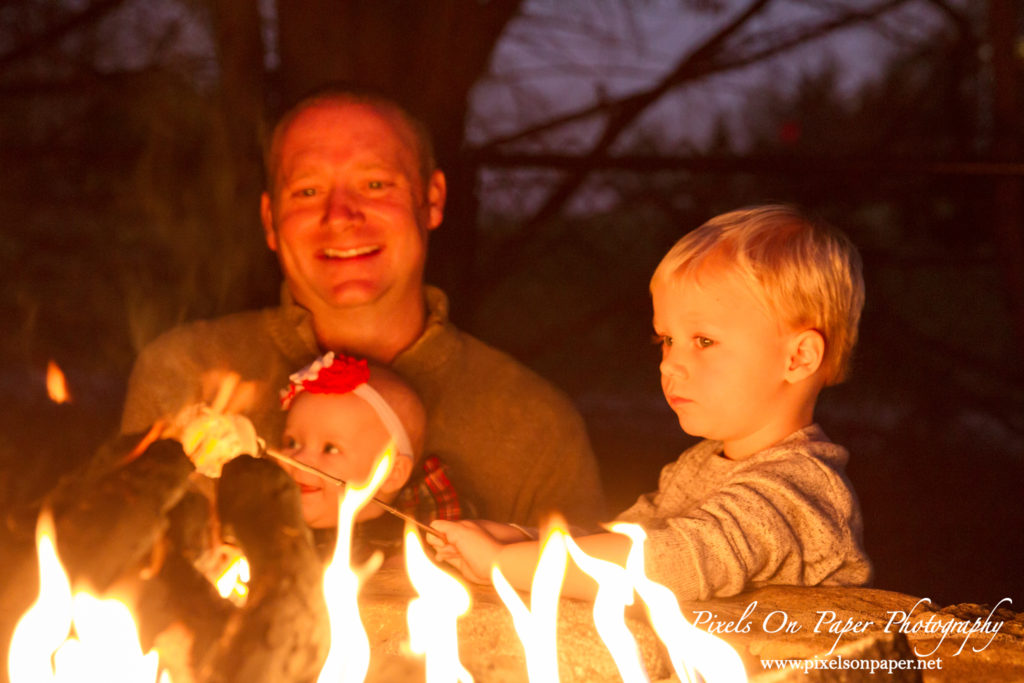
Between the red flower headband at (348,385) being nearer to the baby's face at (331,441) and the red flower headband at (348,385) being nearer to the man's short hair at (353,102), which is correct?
the baby's face at (331,441)

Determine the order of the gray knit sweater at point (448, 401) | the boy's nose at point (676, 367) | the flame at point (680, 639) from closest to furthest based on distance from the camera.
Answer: the flame at point (680, 639) < the boy's nose at point (676, 367) < the gray knit sweater at point (448, 401)

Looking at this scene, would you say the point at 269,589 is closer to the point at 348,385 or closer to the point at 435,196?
the point at 348,385

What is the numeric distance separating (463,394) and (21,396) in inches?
157

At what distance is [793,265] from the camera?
2213 mm

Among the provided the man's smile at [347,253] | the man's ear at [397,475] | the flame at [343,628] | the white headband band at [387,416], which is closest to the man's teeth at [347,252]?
the man's smile at [347,253]

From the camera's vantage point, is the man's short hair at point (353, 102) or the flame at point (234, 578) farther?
the man's short hair at point (353, 102)

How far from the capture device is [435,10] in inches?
139

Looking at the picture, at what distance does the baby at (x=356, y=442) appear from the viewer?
2512 mm

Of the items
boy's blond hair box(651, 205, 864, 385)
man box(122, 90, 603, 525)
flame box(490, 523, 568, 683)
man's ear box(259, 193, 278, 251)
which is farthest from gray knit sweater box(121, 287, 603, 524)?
flame box(490, 523, 568, 683)

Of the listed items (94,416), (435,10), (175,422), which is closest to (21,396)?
(94,416)

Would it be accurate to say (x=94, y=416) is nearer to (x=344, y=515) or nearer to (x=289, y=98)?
(x=289, y=98)

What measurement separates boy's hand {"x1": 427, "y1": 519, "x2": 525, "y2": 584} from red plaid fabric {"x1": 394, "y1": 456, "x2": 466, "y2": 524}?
14.2 inches

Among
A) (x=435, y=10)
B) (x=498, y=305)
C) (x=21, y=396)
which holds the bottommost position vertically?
(x=21, y=396)

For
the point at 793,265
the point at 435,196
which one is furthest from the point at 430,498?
the point at 793,265
